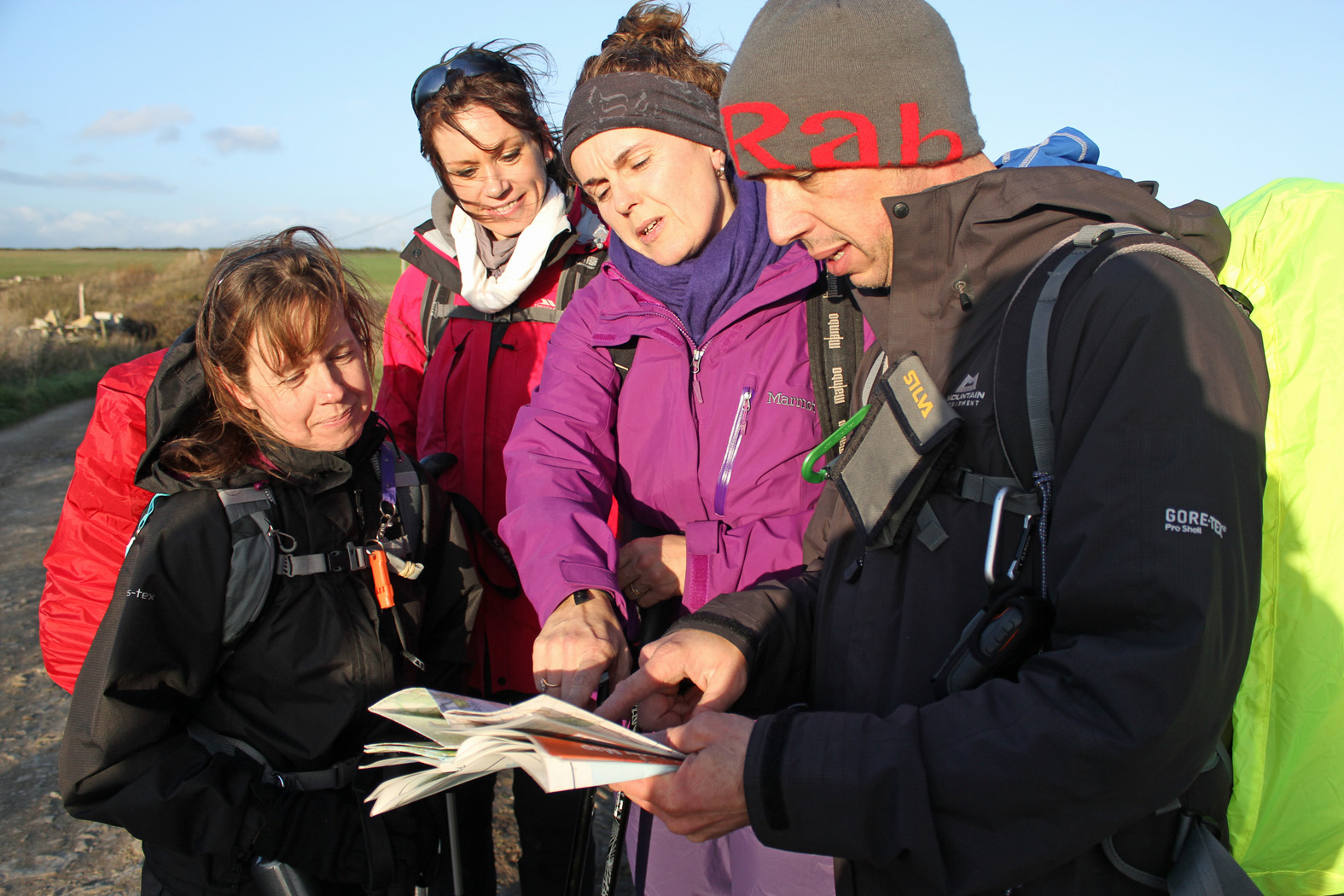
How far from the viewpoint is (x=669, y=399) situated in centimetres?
215

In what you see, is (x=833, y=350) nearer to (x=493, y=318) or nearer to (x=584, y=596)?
(x=584, y=596)

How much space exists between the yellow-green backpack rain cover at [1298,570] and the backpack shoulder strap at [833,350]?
80cm

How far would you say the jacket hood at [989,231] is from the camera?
4.22ft

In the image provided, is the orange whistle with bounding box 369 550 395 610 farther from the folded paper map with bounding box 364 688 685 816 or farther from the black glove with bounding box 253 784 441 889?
the folded paper map with bounding box 364 688 685 816

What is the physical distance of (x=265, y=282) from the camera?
2182 millimetres

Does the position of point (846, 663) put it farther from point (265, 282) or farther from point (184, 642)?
point (265, 282)

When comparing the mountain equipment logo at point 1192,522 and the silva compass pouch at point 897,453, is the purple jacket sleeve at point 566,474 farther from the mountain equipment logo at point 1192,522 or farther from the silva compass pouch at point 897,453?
the mountain equipment logo at point 1192,522

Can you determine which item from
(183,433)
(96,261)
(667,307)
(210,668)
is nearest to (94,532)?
(183,433)

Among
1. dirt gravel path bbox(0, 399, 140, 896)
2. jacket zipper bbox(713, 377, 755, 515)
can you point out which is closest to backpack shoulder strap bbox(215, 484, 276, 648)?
jacket zipper bbox(713, 377, 755, 515)

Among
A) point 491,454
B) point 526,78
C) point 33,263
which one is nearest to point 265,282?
point 491,454

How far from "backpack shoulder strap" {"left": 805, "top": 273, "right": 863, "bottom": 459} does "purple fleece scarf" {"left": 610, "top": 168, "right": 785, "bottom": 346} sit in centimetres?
20

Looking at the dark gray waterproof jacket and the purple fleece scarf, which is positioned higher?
the purple fleece scarf

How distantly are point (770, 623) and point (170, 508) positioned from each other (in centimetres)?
144

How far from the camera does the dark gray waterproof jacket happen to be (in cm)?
102
